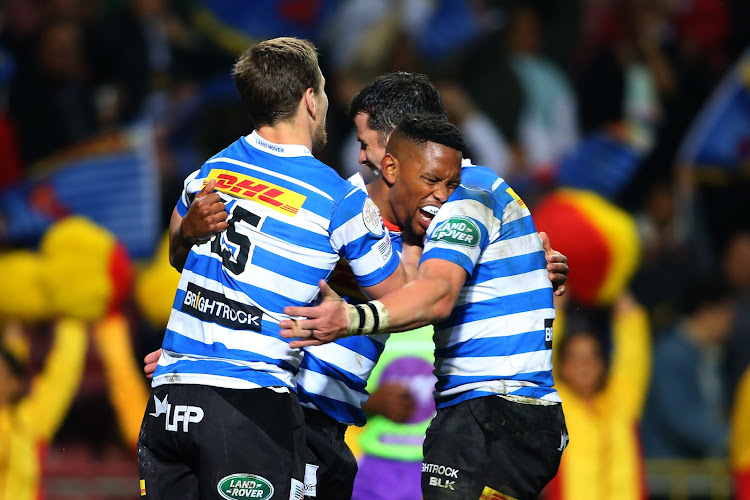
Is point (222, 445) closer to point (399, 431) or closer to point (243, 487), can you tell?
point (243, 487)

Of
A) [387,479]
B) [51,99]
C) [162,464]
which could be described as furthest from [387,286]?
[51,99]

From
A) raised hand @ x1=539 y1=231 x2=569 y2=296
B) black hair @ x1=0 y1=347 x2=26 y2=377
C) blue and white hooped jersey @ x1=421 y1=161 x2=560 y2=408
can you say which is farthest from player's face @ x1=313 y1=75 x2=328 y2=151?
black hair @ x1=0 y1=347 x2=26 y2=377

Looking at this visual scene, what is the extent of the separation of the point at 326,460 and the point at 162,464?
84cm

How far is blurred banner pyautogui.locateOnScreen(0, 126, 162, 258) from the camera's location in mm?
10758

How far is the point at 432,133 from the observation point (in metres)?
4.80

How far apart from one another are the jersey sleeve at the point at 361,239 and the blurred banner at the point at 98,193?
658 centimetres

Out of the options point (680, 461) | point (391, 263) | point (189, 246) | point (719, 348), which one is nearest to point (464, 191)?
point (391, 263)

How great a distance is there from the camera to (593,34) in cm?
1239

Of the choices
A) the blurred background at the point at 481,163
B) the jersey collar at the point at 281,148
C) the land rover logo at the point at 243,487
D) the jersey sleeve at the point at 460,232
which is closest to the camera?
the land rover logo at the point at 243,487

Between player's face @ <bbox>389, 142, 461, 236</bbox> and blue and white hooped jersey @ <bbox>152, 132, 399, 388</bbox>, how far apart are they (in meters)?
0.32

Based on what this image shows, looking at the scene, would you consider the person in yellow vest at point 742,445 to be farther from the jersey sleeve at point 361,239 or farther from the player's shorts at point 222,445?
the player's shorts at point 222,445

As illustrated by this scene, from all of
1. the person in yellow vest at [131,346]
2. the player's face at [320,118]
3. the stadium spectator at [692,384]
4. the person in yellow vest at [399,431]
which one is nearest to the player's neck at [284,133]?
the player's face at [320,118]

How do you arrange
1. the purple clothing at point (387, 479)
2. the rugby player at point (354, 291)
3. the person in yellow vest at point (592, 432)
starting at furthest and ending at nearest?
the person in yellow vest at point (592, 432)
the purple clothing at point (387, 479)
the rugby player at point (354, 291)

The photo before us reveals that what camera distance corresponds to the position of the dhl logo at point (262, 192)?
443cm
